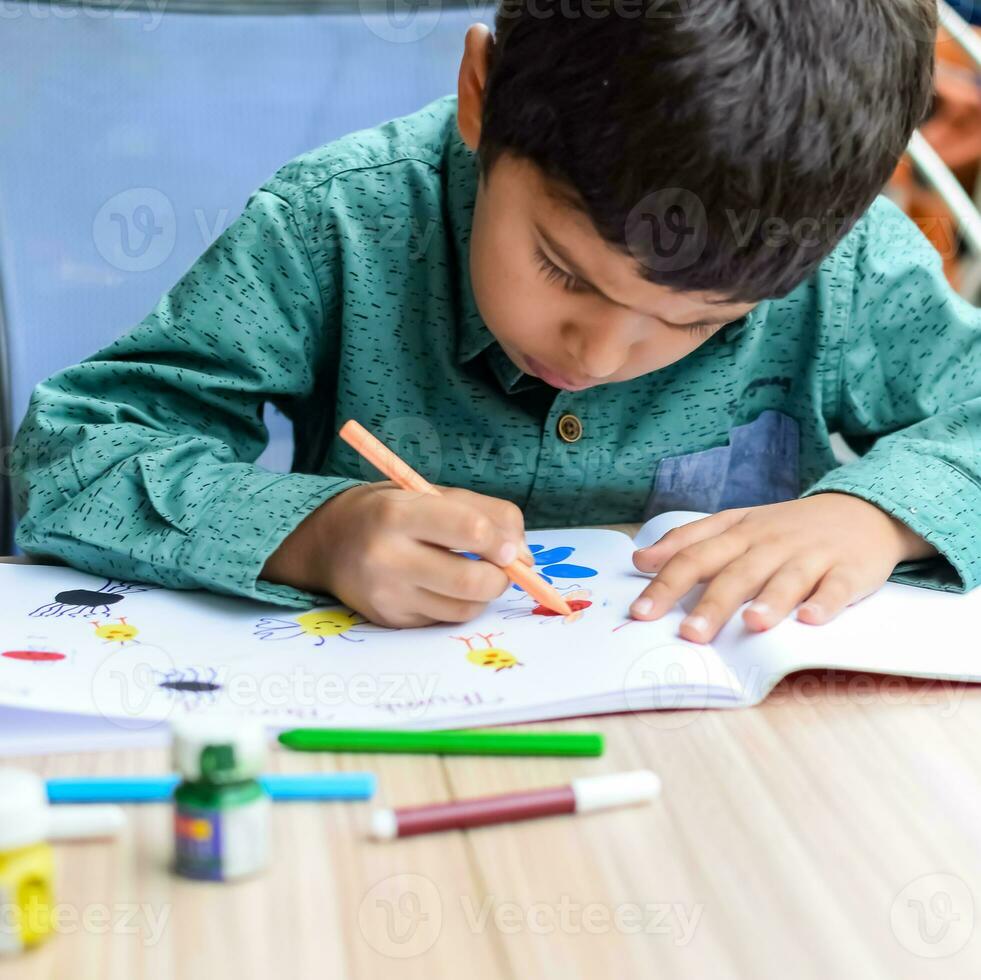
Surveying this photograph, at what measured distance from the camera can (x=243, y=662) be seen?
2.02ft

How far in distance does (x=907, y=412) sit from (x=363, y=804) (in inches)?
23.9

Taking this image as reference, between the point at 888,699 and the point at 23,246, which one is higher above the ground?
the point at 888,699

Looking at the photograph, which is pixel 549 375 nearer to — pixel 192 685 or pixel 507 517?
pixel 507 517

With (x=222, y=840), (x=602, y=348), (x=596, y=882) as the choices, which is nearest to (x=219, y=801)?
(x=222, y=840)

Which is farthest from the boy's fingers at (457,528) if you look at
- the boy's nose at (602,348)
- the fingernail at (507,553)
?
the boy's nose at (602,348)

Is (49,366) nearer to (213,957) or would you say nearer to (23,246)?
(23,246)

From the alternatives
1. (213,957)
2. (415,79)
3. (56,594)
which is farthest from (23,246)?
(213,957)

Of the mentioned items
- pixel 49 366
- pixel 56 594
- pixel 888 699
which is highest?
pixel 888 699

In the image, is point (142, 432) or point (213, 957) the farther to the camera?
point (142, 432)

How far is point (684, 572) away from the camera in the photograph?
70cm

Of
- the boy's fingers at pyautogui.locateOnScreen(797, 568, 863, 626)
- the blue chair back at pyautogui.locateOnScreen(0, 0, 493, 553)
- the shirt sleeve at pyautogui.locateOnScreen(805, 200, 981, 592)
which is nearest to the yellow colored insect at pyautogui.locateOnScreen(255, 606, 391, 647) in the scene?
the boy's fingers at pyautogui.locateOnScreen(797, 568, 863, 626)

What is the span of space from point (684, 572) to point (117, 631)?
11.9 inches

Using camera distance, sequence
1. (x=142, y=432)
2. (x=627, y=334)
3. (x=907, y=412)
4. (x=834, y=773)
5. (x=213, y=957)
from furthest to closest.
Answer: (x=907, y=412), (x=142, y=432), (x=627, y=334), (x=834, y=773), (x=213, y=957)

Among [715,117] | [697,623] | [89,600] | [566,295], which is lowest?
[89,600]
